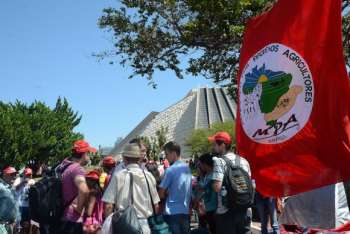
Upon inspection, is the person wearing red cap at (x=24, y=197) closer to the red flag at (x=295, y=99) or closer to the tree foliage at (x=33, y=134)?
the red flag at (x=295, y=99)

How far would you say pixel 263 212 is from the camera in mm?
9109

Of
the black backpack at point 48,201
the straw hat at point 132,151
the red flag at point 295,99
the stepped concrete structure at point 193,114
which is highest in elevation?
the stepped concrete structure at point 193,114

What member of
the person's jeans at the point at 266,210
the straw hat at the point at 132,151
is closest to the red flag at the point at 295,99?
the straw hat at the point at 132,151

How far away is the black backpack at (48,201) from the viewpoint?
6.27 metres

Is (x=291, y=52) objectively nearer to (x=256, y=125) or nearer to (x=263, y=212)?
(x=256, y=125)

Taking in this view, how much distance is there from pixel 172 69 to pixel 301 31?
8.63 metres

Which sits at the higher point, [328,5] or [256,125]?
[328,5]

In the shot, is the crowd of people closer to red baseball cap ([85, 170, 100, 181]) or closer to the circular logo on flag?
red baseball cap ([85, 170, 100, 181])

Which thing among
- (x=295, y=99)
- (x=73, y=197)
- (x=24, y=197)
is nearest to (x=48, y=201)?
(x=73, y=197)

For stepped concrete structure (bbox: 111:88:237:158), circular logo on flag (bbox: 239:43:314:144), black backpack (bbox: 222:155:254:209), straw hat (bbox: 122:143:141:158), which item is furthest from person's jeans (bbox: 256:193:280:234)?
stepped concrete structure (bbox: 111:88:237:158)

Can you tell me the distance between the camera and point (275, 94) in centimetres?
398

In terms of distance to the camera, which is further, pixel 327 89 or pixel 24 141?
pixel 24 141

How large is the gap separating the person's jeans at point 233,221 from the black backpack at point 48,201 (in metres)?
1.75

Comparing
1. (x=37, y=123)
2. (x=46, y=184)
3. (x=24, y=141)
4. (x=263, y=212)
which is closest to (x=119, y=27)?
(x=263, y=212)
